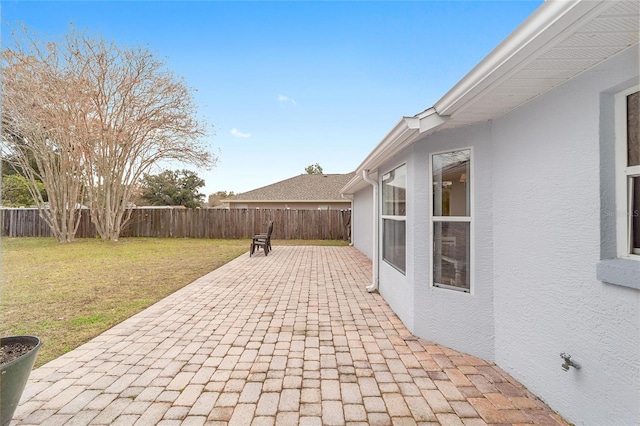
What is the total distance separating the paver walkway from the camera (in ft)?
7.32

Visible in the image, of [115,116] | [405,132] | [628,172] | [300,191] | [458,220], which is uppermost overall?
[115,116]

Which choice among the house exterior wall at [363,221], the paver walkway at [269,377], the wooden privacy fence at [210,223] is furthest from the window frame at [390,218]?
the wooden privacy fence at [210,223]

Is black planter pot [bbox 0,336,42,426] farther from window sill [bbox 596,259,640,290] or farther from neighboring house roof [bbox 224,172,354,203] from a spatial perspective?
neighboring house roof [bbox 224,172,354,203]

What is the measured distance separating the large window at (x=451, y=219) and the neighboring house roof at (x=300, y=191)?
1621cm

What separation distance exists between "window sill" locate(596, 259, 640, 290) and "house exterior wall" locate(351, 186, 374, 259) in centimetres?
703

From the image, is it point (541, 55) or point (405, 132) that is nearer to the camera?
point (541, 55)

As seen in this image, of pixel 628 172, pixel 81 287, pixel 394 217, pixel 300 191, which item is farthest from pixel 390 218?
pixel 300 191

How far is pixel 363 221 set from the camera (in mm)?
11273

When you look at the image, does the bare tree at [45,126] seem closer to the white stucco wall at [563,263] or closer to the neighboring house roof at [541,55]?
the neighboring house roof at [541,55]

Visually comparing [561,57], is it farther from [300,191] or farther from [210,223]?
[300,191]

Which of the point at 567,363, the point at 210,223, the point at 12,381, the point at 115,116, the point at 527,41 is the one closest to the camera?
the point at 527,41

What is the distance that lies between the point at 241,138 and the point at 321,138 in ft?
18.2

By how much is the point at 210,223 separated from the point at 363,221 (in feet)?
32.3

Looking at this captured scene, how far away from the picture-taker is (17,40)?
38.2 ft
